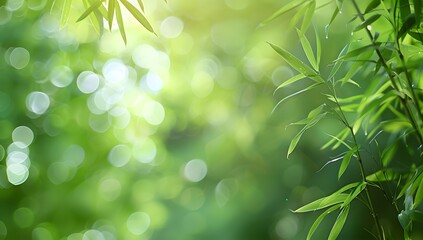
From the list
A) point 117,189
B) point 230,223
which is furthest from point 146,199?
point 230,223

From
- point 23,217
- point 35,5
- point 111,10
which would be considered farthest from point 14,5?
point 111,10

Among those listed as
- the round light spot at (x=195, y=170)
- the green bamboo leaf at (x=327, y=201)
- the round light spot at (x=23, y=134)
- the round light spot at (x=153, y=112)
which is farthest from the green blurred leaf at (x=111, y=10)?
the round light spot at (x=153, y=112)

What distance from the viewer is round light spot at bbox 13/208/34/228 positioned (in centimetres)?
258

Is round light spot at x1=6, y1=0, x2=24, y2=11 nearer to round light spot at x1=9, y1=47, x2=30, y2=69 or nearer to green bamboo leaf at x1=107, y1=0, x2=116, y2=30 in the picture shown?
round light spot at x1=9, y1=47, x2=30, y2=69

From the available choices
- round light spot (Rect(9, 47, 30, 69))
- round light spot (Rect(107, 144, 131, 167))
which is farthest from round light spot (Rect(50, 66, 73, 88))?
round light spot (Rect(107, 144, 131, 167))

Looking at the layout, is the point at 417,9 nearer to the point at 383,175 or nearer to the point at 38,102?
the point at 383,175

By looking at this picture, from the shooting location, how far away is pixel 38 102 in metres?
2.66

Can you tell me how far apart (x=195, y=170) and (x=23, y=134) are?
0.80 m

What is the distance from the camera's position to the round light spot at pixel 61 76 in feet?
8.66

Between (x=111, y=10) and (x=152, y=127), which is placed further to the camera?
(x=152, y=127)

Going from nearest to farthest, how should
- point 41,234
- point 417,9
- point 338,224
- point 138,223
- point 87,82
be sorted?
point 417,9
point 338,224
point 41,234
point 87,82
point 138,223

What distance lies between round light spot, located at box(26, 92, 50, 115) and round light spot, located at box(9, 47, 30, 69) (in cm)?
14

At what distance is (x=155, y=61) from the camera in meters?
2.82

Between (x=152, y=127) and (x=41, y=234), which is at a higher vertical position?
(x=152, y=127)
